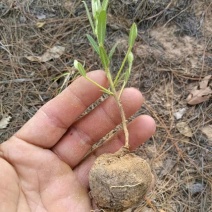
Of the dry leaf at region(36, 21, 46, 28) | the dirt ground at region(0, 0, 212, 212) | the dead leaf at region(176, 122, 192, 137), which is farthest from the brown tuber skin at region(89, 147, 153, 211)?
the dry leaf at region(36, 21, 46, 28)

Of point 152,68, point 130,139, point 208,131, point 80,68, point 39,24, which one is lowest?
point 208,131

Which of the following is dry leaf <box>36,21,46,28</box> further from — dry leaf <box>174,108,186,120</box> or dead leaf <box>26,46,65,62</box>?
dry leaf <box>174,108,186,120</box>

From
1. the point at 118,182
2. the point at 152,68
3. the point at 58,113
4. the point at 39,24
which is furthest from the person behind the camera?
the point at 39,24

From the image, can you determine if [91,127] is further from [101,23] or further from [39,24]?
[39,24]

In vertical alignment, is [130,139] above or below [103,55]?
below

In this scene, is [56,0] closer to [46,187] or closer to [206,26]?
[206,26]

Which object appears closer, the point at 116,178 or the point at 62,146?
the point at 116,178

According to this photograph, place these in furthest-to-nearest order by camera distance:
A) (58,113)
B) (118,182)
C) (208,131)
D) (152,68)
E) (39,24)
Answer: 1. (39,24)
2. (152,68)
3. (208,131)
4. (58,113)
5. (118,182)

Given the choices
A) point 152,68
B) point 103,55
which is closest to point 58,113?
point 103,55
